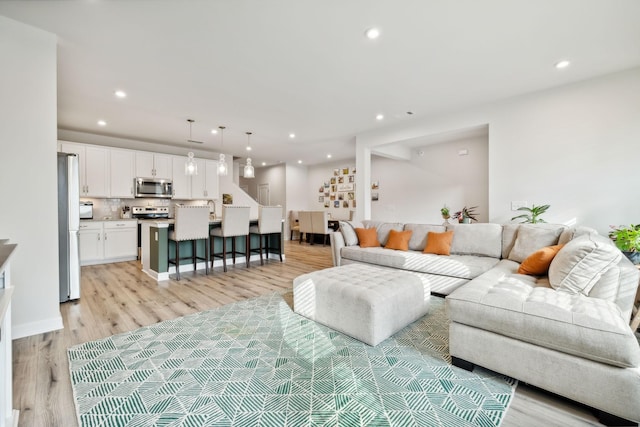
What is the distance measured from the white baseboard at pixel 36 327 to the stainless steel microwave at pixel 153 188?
410 centimetres

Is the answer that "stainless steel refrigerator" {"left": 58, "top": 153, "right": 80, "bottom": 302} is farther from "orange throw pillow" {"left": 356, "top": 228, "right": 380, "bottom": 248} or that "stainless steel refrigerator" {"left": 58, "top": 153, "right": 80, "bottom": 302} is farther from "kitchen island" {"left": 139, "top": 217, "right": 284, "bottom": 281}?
"orange throw pillow" {"left": 356, "top": 228, "right": 380, "bottom": 248}

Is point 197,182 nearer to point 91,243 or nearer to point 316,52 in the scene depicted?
point 91,243

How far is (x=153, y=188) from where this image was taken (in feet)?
20.7

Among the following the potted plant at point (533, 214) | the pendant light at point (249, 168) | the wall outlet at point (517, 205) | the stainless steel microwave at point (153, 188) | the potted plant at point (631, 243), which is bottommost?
the potted plant at point (631, 243)

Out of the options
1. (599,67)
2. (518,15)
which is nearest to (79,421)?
(518,15)

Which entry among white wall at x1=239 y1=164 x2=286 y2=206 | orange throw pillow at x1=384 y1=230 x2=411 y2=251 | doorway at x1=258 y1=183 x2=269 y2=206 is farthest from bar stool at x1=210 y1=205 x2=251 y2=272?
doorway at x1=258 y1=183 x2=269 y2=206

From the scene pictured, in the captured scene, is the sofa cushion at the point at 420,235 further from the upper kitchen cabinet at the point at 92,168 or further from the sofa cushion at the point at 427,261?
the upper kitchen cabinet at the point at 92,168

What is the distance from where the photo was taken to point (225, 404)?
158 cm

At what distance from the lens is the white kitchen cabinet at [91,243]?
208 inches

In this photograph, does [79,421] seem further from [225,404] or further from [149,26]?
[149,26]

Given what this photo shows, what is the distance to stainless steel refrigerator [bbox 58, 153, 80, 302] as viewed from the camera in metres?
3.15

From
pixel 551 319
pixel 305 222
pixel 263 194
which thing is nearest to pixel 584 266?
pixel 551 319

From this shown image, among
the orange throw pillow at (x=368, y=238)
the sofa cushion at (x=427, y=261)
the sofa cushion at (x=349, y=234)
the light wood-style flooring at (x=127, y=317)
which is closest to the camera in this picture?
the light wood-style flooring at (x=127, y=317)

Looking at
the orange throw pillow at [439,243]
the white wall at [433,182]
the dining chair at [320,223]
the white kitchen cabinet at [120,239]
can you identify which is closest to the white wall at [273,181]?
the dining chair at [320,223]
